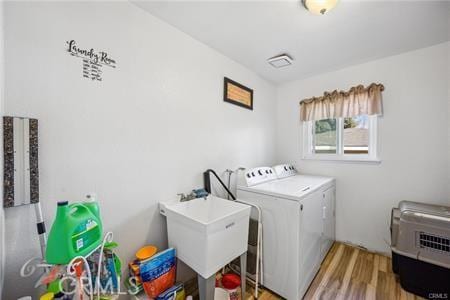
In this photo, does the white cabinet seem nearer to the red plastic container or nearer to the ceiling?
the red plastic container

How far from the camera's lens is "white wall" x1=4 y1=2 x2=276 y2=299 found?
3.22ft

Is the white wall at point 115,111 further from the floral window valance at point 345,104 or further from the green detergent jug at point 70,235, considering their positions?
the floral window valance at point 345,104

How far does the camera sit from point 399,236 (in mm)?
1667

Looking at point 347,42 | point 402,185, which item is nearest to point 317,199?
point 402,185

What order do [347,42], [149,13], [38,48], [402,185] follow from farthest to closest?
[402,185], [347,42], [149,13], [38,48]

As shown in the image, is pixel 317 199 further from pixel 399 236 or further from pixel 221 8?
pixel 221 8

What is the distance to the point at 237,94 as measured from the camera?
7.53 feet

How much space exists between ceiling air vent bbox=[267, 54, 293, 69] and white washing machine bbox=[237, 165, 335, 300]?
4.50ft

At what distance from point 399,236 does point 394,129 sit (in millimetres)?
1182

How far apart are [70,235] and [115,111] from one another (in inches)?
32.3

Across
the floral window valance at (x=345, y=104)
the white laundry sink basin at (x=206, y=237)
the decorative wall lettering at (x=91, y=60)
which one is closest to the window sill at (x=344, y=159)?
the floral window valance at (x=345, y=104)

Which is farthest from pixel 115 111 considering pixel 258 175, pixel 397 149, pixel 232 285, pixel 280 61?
pixel 397 149

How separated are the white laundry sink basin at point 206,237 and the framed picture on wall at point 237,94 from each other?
1.27 meters

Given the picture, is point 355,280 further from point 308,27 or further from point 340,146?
point 308,27
